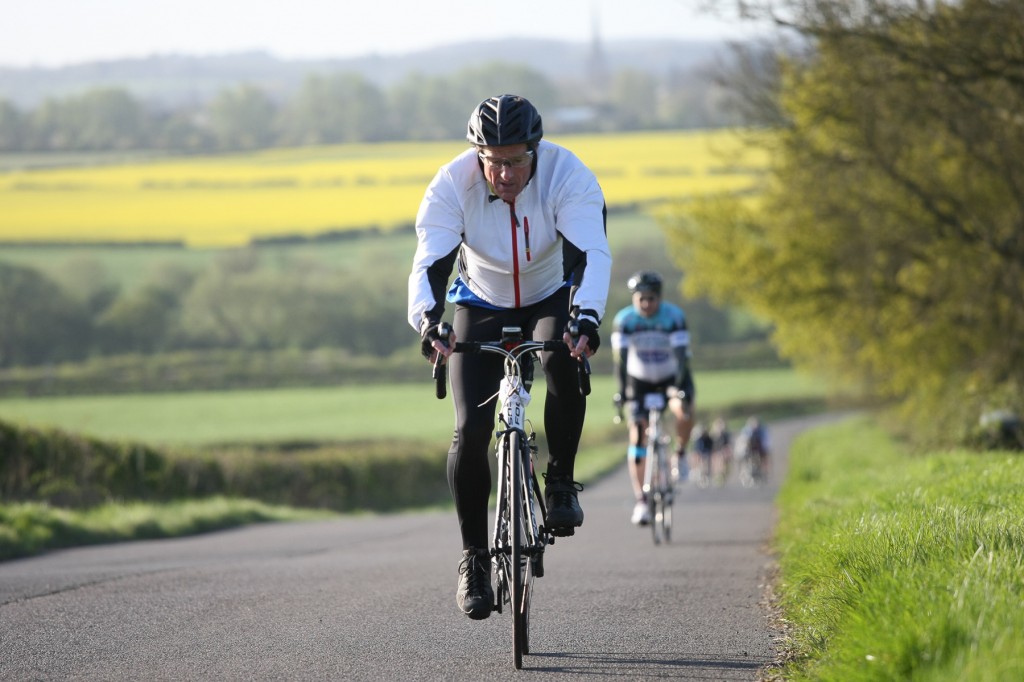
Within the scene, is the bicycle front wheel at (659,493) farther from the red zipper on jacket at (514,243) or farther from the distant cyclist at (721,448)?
the distant cyclist at (721,448)

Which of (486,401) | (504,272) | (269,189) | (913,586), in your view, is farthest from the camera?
(269,189)

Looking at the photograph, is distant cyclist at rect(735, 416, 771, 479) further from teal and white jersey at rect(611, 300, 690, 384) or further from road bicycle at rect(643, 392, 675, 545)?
teal and white jersey at rect(611, 300, 690, 384)

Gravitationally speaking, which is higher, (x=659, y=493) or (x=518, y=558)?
(x=518, y=558)

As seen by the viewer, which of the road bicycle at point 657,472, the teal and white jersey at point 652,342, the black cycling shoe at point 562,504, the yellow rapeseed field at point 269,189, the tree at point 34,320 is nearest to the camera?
the black cycling shoe at point 562,504

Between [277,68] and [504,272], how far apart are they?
12724 cm

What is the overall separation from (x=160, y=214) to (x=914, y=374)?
1957 inches

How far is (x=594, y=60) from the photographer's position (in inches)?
5910

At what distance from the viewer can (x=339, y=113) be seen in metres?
87.6

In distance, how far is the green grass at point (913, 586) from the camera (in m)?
4.17

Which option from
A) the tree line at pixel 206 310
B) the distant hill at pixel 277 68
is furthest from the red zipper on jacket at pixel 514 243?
the distant hill at pixel 277 68

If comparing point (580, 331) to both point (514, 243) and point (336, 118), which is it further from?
point (336, 118)

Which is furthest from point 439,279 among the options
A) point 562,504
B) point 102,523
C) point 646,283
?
point 102,523

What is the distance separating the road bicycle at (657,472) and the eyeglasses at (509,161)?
22.0 feet

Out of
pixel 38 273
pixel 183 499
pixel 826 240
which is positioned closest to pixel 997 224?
pixel 826 240
